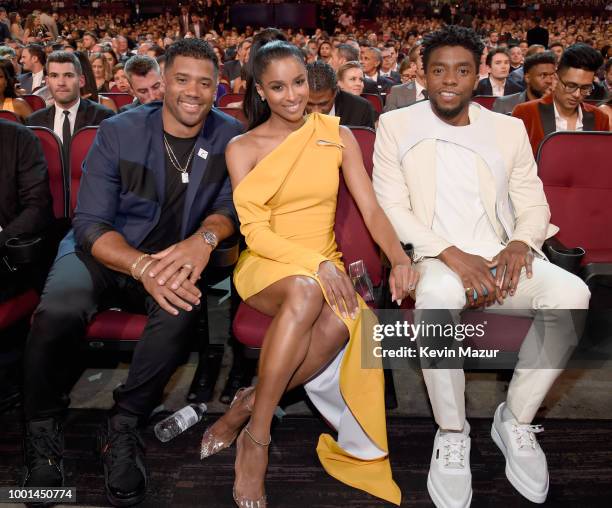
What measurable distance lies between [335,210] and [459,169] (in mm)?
447

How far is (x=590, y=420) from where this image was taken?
2.11m

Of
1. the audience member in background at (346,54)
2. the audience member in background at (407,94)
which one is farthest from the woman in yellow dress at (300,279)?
the audience member in background at (346,54)

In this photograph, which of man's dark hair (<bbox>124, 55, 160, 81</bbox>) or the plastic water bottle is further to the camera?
man's dark hair (<bbox>124, 55, 160, 81</bbox>)

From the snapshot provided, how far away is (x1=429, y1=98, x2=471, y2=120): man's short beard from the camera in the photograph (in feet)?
6.90

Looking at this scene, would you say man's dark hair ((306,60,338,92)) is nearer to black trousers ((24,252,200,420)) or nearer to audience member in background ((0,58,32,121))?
black trousers ((24,252,200,420))

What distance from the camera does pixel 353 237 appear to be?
2180mm

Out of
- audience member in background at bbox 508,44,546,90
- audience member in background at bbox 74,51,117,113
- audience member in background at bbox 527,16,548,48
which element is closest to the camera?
audience member in background at bbox 74,51,117,113

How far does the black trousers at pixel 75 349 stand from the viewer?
5.91 feet

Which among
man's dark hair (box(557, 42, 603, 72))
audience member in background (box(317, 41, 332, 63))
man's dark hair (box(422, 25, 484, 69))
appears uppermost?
man's dark hair (box(422, 25, 484, 69))

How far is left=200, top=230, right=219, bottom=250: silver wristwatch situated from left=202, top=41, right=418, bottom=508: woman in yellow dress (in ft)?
0.29

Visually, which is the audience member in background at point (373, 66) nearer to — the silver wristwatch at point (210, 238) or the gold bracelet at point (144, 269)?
the silver wristwatch at point (210, 238)

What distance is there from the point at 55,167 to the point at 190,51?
2.30ft

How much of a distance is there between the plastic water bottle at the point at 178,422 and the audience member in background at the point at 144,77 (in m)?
1.97

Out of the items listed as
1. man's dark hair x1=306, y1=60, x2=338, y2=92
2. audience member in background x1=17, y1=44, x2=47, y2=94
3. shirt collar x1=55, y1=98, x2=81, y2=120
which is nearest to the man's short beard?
man's dark hair x1=306, y1=60, x2=338, y2=92
